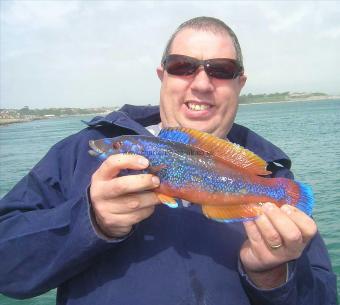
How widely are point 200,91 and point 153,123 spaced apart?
3.23 feet

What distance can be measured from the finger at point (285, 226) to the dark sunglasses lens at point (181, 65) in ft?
5.89

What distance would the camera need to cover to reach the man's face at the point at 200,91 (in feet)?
14.1

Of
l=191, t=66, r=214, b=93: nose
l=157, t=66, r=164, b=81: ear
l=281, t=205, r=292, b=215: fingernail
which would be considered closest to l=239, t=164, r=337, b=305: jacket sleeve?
l=281, t=205, r=292, b=215: fingernail

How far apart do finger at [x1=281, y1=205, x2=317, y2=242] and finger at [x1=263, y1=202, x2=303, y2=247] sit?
0.04 metres

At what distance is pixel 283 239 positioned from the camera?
3107mm

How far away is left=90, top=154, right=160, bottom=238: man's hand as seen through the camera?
9.73ft

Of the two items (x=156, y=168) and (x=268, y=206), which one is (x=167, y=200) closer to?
(x=156, y=168)

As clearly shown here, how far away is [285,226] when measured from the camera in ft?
9.96

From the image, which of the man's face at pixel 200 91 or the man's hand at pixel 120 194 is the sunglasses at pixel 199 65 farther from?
the man's hand at pixel 120 194

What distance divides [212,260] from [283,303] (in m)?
0.68

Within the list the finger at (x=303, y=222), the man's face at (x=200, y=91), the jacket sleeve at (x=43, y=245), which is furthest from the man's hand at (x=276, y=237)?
the man's face at (x=200, y=91)

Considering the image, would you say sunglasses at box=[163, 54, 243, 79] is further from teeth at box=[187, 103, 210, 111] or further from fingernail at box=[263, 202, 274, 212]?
fingernail at box=[263, 202, 274, 212]

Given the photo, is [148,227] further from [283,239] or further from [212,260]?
[283,239]

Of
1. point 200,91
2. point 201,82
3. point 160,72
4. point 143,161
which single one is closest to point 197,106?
point 200,91
